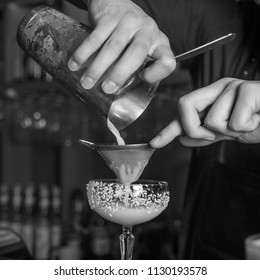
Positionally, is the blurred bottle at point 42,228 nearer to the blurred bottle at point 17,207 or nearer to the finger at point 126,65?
the blurred bottle at point 17,207

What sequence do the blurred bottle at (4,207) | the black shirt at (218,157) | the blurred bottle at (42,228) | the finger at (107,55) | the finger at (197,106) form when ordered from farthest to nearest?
the blurred bottle at (4,207)
the blurred bottle at (42,228)
the black shirt at (218,157)
the finger at (197,106)
the finger at (107,55)

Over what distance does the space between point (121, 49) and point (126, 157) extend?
28 cm

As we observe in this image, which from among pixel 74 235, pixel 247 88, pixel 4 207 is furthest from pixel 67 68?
pixel 4 207

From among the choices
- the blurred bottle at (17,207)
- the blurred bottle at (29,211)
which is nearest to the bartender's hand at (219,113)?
the blurred bottle at (29,211)

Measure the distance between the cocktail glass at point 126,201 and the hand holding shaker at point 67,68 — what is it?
155mm

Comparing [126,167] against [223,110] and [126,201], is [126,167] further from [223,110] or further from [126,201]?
[223,110]

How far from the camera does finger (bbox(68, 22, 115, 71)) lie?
1063 millimetres

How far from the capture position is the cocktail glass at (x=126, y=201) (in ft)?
4.17

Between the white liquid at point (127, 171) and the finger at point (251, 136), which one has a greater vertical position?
Result: the finger at point (251, 136)

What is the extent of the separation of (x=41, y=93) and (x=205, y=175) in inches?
61.6

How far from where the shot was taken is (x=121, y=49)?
1077 mm

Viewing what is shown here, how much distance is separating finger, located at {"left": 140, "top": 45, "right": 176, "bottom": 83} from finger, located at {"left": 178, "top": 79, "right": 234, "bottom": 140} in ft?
0.30

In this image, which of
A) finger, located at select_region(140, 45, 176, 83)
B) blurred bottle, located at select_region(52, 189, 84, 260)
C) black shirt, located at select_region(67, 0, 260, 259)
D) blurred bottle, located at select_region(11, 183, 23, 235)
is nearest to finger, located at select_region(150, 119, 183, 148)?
finger, located at select_region(140, 45, 176, 83)

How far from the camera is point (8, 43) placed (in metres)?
3.30
